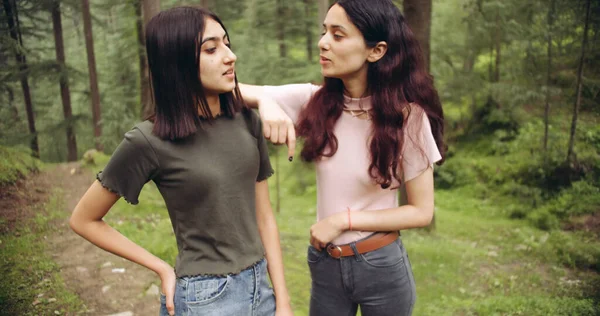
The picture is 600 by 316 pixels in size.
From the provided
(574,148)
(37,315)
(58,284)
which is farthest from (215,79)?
(574,148)

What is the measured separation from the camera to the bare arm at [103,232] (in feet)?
5.25

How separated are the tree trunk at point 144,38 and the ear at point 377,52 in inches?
56.2

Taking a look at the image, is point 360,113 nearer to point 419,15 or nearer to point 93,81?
point 419,15

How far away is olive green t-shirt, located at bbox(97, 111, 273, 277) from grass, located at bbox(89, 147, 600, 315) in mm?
2833

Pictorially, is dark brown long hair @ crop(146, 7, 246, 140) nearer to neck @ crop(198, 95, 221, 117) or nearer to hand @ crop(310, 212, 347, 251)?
neck @ crop(198, 95, 221, 117)

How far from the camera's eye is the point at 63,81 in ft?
22.6

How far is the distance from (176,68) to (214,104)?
0.22m

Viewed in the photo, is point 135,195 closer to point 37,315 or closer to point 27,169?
point 37,315

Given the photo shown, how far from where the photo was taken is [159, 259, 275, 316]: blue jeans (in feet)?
5.28

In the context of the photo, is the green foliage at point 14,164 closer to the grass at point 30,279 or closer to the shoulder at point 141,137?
the grass at point 30,279

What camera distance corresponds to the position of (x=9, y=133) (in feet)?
12.8

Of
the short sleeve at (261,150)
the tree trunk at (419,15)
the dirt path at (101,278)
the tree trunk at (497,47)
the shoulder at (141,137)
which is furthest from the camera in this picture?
the tree trunk at (497,47)

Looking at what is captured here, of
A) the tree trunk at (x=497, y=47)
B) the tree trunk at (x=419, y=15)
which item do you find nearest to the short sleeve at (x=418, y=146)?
the tree trunk at (x=419, y=15)

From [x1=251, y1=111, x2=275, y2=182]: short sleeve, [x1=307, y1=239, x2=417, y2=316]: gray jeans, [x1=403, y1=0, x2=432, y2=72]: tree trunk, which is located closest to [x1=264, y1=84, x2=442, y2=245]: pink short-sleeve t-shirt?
[x1=307, y1=239, x2=417, y2=316]: gray jeans
